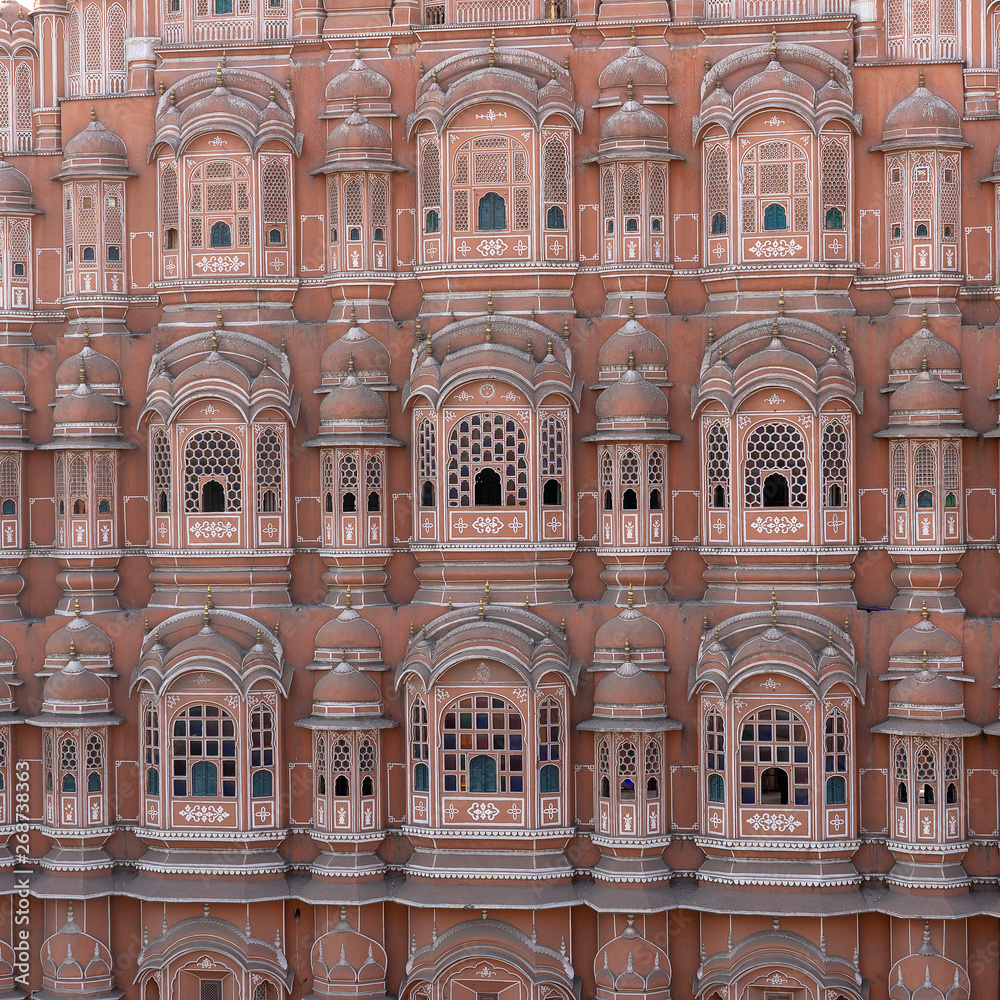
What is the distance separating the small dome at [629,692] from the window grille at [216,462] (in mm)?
8125

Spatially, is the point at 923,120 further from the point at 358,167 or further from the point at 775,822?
the point at 775,822

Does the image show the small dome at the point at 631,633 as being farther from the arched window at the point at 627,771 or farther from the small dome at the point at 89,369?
the small dome at the point at 89,369

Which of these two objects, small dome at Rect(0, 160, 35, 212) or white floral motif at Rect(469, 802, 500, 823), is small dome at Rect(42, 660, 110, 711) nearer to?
white floral motif at Rect(469, 802, 500, 823)

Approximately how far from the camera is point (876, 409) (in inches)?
1161

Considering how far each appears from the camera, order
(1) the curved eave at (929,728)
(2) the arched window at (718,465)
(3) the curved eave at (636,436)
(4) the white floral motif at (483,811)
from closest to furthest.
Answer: (1) the curved eave at (929,728) < (3) the curved eave at (636,436) < (4) the white floral motif at (483,811) < (2) the arched window at (718,465)

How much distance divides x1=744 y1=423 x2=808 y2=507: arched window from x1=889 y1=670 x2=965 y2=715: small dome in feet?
12.7

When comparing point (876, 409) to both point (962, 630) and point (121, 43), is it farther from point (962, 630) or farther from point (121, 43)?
point (121, 43)

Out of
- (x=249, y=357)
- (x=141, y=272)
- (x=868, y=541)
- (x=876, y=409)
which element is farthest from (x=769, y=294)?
(x=141, y=272)

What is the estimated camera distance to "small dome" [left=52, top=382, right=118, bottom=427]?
101ft

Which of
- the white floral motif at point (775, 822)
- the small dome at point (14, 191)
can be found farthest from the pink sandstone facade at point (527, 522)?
the small dome at point (14, 191)

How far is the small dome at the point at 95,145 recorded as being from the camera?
31.2m

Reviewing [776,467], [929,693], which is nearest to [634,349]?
[776,467]

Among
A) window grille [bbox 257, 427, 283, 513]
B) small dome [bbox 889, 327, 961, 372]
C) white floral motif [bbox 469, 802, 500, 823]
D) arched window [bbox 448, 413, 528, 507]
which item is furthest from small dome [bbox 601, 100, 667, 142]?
white floral motif [bbox 469, 802, 500, 823]

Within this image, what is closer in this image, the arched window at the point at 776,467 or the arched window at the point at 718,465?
the arched window at the point at 776,467
